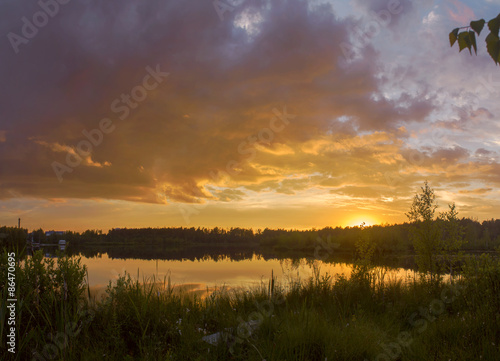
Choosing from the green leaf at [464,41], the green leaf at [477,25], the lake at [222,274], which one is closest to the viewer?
the green leaf at [477,25]

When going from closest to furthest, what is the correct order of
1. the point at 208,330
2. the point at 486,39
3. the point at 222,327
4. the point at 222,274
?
the point at 486,39
the point at 222,327
the point at 208,330
the point at 222,274

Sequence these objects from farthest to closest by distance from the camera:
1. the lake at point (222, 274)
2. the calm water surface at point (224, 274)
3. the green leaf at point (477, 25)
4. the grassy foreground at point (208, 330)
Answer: the calm water surface at point (224, 274)
the lake at point (222, 274)
the grassy foreground at point (208, 330)
the green leaf at point (477, 25)

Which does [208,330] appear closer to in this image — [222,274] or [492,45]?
[492,45]

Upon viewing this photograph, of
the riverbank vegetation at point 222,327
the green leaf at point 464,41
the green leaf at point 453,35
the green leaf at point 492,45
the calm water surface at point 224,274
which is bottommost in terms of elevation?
the calm water surface at point 224,274

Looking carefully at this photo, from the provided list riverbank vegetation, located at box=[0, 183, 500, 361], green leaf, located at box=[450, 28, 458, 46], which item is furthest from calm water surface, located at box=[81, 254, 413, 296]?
green leaf, located at box=[450, 28, 458, 46]

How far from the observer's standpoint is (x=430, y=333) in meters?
6.55

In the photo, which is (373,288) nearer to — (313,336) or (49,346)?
(313,336)

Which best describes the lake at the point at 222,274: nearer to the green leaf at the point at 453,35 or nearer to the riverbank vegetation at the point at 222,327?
the riverbank vegetation at the point at 222,327

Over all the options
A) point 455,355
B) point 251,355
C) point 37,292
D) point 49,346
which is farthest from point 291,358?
point 37,292

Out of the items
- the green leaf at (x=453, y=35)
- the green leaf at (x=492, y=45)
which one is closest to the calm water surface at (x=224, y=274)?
the green leaf at (x=453, y=35)

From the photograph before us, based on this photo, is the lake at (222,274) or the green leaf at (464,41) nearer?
Answer: the green leaf at (464,41)

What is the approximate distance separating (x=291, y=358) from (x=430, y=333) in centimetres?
339

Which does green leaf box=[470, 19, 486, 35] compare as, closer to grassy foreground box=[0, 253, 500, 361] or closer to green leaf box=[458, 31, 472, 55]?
green leaf box=[458, 31, 472, 55]

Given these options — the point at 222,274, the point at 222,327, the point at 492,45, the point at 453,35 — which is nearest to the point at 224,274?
the point at 222,274
